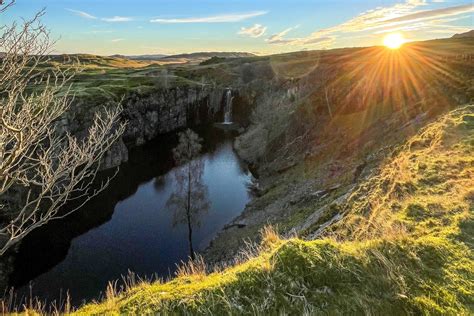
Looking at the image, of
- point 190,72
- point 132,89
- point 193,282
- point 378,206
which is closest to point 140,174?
point 132,89

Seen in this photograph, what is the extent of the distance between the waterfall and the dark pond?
51345mm

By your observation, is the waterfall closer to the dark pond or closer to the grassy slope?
the dark pond

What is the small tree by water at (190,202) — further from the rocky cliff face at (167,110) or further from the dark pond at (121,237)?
the rocky cliff face at (167,110)

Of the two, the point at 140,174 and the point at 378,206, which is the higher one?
the point at 378,206

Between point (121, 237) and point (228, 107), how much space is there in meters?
84.7

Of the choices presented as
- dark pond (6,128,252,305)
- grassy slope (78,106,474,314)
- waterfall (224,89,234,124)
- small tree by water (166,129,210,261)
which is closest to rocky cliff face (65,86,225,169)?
waterfall (224,89,234,124)

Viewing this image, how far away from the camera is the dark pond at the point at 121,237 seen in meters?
37.2

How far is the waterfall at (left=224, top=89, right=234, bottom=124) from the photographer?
395 feet

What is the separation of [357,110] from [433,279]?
6270 centimetres

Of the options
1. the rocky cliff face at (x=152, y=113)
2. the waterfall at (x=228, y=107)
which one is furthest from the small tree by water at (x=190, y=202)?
the waterfall at (x=228, y=107)

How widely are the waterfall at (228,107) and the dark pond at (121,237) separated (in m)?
51.3

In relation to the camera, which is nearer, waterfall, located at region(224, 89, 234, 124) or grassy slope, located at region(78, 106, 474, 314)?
grassy slope, located at region(78, 106, 474, 314)

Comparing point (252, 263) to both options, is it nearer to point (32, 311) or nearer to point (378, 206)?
point (32, 311)

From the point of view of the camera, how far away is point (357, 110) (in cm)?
6738
